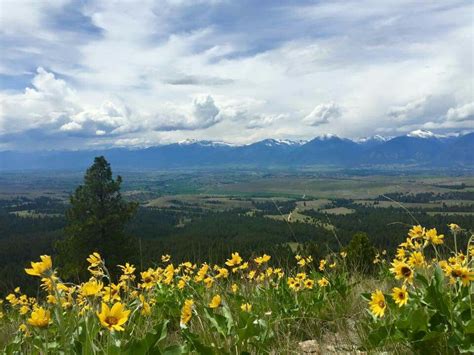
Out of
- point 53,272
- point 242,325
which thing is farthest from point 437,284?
point 53,272

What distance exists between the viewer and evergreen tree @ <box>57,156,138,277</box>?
23391 mm

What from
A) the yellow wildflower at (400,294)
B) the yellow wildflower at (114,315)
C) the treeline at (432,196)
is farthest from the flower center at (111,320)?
the treeline at (432,196)

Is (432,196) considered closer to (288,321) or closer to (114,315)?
(288,321)

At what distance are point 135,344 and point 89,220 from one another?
22.6 meters

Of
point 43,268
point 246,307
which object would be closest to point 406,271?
point 246,307

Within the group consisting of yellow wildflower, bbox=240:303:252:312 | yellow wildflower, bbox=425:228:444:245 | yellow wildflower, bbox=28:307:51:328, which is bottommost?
yellow wildflower, bbox=240:303:252:312

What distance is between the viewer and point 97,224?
23781mm

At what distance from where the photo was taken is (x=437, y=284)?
269 centimetres

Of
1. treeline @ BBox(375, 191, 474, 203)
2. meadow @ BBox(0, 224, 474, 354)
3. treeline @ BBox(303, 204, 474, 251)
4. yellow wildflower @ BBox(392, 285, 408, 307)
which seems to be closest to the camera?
meadow @ BBox(0, 224, 474, 354)

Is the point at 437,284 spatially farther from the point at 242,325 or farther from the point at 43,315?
the point at 43,315

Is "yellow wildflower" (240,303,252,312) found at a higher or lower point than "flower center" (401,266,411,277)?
lower

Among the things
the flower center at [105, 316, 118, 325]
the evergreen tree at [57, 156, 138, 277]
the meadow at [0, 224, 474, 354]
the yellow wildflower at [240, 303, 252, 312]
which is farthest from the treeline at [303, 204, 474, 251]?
the flower center at [105, 316, 118, 325]

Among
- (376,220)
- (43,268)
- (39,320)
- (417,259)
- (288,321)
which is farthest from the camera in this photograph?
(376,220)

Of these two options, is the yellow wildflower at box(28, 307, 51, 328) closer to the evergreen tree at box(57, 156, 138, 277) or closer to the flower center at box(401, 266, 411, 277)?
the flower center at box(401, 266, 411, 277)
